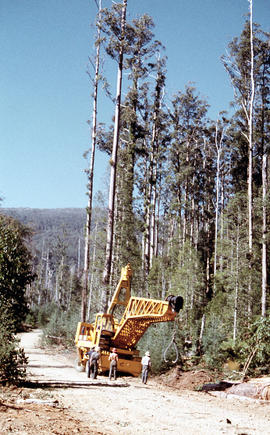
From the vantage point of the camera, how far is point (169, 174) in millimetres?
40219

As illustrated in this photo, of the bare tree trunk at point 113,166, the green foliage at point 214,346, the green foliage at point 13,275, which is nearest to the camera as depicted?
the green foliage at point 13,275

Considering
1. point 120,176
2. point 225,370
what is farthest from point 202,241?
point 225,370

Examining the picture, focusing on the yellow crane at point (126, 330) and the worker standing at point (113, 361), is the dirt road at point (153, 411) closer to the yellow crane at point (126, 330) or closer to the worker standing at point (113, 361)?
the worker standing at point (113, 361)

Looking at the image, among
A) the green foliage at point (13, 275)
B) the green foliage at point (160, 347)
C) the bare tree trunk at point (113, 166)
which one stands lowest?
the green foliage at point (160, 347)

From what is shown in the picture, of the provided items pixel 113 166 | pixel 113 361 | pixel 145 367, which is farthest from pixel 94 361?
pixel 113 166

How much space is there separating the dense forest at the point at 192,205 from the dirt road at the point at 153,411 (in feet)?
11.2

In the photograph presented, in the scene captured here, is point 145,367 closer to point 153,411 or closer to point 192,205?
point 153,411

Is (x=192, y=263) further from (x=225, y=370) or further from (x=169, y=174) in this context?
(x=169, y=174)

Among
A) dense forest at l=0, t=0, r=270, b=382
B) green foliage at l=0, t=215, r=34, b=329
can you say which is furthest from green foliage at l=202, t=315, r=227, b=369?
green foliage at l=0, t=215, r=34, b=329

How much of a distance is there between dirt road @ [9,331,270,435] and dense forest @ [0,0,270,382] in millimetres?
3414

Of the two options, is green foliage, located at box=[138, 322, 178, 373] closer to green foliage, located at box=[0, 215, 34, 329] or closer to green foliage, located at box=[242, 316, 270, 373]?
green foliage, located at box=[242, 316, 270, 373]

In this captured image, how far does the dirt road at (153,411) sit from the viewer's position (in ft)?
25.1

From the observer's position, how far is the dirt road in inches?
301

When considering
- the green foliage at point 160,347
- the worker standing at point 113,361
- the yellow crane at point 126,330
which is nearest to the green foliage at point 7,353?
the worker standing at point 113,361
